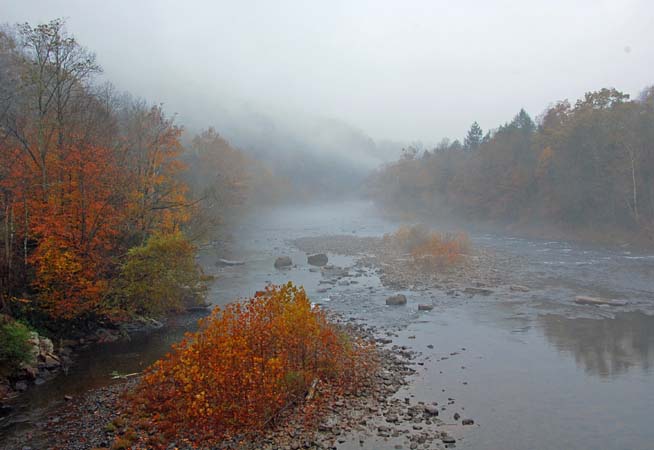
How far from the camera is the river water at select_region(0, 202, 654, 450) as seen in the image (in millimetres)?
11984

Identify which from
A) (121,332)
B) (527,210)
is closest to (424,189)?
(527,210)

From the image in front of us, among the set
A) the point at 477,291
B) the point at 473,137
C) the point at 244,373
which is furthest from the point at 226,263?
the point at 473,137

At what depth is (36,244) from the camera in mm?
20188

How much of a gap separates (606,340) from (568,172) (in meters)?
38.2

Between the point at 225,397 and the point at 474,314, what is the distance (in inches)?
591

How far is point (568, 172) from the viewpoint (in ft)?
169

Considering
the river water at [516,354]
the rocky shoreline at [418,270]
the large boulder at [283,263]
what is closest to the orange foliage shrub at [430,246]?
the rocky shoreline at [418,270]

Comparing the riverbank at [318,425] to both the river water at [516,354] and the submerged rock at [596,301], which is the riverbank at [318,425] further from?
the submerged rock at [596,301]

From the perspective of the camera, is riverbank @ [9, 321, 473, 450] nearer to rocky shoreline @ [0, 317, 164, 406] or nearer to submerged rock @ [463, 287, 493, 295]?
rocky shoreline @ [0, 317, 164, 406]

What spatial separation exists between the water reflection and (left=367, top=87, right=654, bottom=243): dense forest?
1057 inches

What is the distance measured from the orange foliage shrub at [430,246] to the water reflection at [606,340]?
13661 mm

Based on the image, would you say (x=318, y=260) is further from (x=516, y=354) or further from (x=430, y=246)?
(x=516, y=354)

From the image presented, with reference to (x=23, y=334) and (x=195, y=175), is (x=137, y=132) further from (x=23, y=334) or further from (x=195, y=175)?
(x=195, y=175)

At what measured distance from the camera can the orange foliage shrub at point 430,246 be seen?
3562cm
